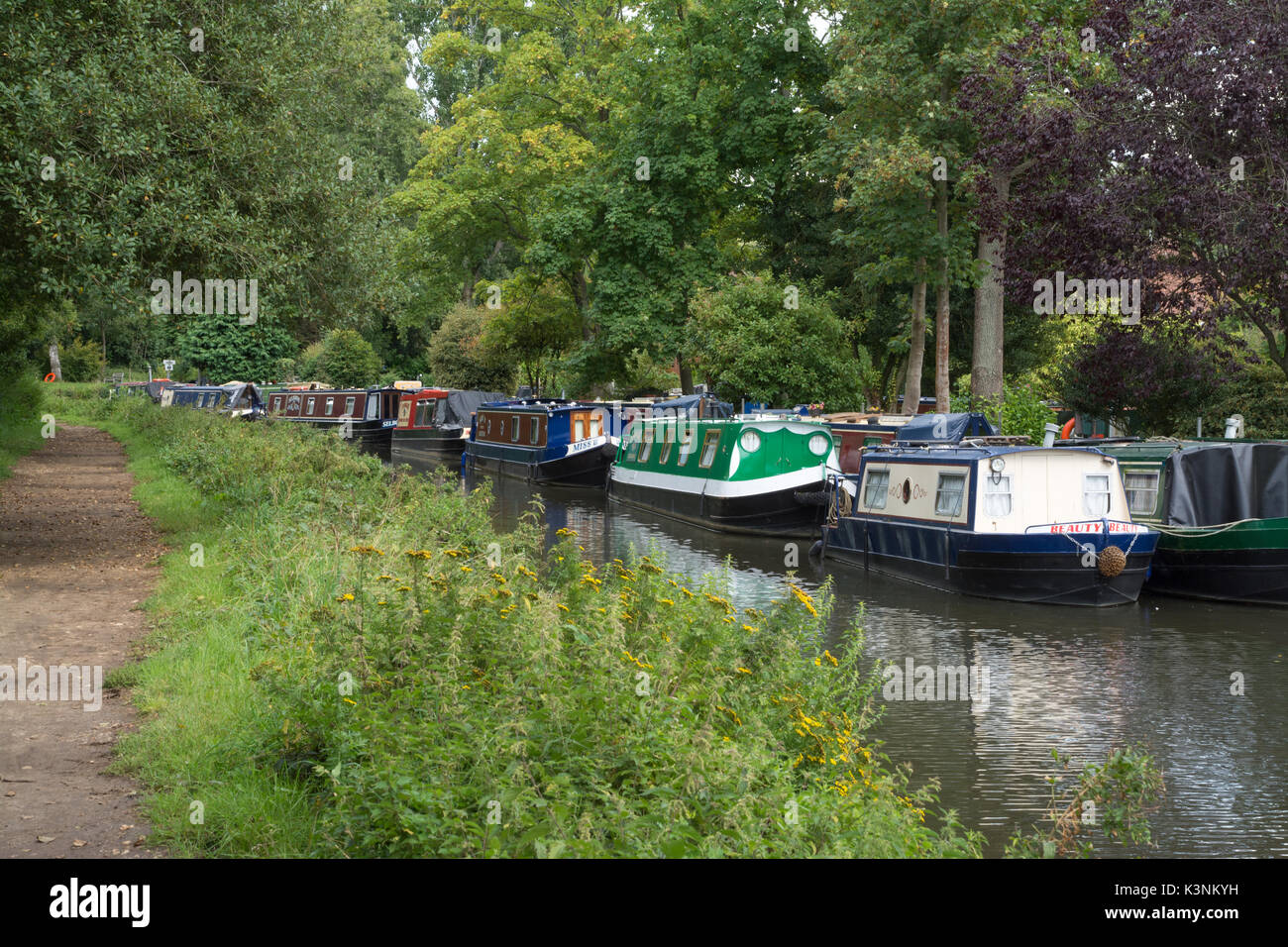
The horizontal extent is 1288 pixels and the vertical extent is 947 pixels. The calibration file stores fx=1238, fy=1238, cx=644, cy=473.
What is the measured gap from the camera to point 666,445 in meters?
26.1

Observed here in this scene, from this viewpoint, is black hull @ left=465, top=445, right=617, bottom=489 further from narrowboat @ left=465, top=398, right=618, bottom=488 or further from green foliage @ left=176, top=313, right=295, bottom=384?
green foliage @ left=176, top=313, right=295, bottom=384

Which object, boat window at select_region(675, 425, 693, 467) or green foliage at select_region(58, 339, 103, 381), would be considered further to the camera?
green foliage at select_region(58, 339, 103, 381)

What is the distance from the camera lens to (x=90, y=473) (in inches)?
975

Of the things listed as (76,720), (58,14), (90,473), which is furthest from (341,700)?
(90,473)

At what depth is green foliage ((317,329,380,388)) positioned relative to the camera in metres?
58.2

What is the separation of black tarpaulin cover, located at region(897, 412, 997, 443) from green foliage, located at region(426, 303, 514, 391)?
31886mm

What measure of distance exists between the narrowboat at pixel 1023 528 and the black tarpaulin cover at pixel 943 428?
3116mm

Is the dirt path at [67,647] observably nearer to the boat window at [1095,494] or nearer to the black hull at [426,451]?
the boat window at [1095,494]

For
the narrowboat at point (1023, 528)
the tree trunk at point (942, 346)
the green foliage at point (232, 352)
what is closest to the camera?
the narrowboat at point (1023, 528)

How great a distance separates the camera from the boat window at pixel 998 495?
51.5ft

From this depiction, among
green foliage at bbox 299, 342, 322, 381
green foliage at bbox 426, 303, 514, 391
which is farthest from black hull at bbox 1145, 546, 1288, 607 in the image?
green foliage at bbox 299, 342, 322, 381

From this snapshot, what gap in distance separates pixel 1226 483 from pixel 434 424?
31.4 meters

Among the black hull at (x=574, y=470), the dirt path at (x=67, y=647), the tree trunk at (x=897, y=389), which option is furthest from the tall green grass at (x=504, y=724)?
the tree trunk at (x=897, y=389)

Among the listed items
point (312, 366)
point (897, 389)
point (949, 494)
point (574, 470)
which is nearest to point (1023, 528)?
point (949, 494)
